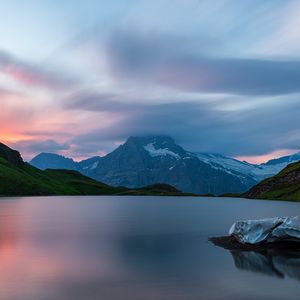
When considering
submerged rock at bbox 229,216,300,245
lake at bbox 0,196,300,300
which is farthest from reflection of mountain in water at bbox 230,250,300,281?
submerged rock at bbox 229,216,300,245

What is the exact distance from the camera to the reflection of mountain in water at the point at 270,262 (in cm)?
4944

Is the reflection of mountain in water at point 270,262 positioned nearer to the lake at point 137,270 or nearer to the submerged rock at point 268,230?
the lake at point 137,270

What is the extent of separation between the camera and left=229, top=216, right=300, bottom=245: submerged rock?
215 feet

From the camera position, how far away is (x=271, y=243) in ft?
222

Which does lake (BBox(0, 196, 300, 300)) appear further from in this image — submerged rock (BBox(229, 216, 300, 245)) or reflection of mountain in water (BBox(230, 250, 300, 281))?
submerged rock (BBox(229, 216, 300, 245))

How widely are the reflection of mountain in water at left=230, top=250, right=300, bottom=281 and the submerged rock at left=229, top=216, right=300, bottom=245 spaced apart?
10.0 feet

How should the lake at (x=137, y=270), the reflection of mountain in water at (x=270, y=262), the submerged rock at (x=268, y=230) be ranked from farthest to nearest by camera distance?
the submerged rock at (x=268, y=230)
the reflection of mountain in water at (x=270, y=262)
the lake at (x=137, y=270)

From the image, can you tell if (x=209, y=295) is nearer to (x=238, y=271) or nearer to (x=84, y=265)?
(x=238, y=271)

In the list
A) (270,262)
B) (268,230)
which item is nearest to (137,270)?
(270,262)

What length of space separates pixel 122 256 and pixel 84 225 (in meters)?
49.3

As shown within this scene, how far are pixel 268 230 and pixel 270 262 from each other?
12.6 meters

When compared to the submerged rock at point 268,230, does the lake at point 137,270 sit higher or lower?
lower

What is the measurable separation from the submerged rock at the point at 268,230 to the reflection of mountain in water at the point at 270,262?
3054mm

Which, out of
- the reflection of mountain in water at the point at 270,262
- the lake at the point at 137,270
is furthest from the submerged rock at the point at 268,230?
the lake at the point at 137,270
